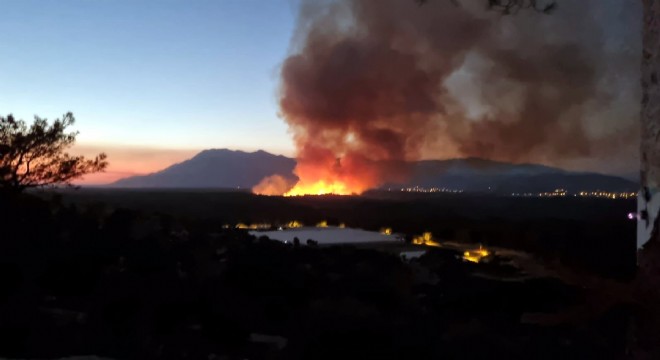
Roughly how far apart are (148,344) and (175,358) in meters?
0.43

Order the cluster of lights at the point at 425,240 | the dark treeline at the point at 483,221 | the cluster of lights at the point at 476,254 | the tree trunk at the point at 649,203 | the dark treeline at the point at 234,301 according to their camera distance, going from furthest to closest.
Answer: the cluster of lights at the point at 425,240 → the cluster of lights at the point at 476,254 → the dark treeline at the point at 234,301 → the dark treeline at the point at 483,221 → the tree trunk at the point at 649,203

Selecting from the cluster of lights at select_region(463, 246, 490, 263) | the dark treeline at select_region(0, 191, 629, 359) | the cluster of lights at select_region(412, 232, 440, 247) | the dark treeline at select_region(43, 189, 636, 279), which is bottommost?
the dark treeline at select_region(0, 191, 629, 359)

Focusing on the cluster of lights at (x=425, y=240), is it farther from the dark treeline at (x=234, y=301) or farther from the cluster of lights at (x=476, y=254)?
the dark treeline at (x=234, y=301)

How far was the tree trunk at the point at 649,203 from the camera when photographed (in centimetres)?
159

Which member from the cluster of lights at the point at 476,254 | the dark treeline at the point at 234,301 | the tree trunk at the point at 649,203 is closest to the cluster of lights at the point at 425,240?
the cluster of lights at the point at 476,254

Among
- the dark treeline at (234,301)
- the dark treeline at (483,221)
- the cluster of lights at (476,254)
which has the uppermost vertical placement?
the dark treeline at (483,221)

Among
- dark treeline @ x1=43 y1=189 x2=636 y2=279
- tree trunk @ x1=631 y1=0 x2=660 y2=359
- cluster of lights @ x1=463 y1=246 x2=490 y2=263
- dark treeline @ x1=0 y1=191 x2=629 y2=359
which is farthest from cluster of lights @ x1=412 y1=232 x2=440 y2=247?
tree trunk @ x1=631 y1=0 x2=660 y2=359

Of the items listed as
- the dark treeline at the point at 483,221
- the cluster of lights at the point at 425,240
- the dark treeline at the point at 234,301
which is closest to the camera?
the dark treeline at the point at 483,221

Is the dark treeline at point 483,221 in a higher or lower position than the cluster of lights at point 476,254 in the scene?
higher

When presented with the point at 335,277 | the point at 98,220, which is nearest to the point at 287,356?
the point at 335,277

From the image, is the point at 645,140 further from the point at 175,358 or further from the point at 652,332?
the point at 175,358

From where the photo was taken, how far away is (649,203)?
180 cm

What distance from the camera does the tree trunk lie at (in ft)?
5.21

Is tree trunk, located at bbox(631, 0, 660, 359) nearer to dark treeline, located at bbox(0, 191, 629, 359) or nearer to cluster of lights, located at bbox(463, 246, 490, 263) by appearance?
dark treeline, located at bbox(0, 191, 629, 359)
